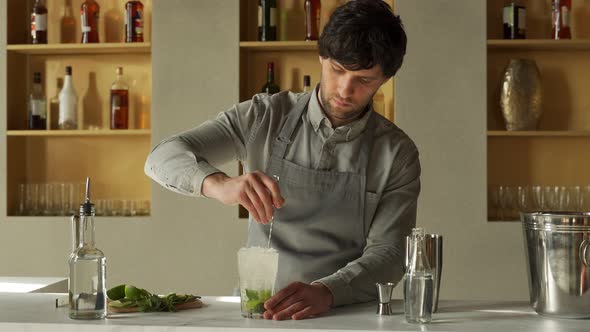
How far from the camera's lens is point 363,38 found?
1.96 metres

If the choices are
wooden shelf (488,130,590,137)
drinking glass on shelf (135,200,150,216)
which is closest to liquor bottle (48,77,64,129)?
drinking glass on shelf (135,200,150,216)

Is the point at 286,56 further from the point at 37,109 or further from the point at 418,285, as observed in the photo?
the point at 418,285

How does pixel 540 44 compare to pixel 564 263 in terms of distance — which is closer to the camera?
pixel 564 263

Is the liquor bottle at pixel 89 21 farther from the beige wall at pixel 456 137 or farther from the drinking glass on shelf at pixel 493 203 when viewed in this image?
the drinking glass on shelf at pixel 493 203

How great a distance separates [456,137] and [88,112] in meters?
1.75

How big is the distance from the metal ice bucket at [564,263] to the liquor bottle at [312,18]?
2215 millimetres

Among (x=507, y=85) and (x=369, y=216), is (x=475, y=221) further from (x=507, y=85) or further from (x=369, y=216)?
(x=369, y=216)

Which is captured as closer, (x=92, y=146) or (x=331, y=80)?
(x=331, y=80)

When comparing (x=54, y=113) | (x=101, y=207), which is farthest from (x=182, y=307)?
(x=54, y=113)

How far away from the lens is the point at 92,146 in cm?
409

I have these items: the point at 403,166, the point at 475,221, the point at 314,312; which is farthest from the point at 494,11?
the point at 314,312

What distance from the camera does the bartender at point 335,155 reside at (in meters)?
1.97

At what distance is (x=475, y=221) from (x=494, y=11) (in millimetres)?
970

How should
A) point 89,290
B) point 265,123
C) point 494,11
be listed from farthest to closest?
1. point 494,11
2. point 265,123
3. point 89,290
